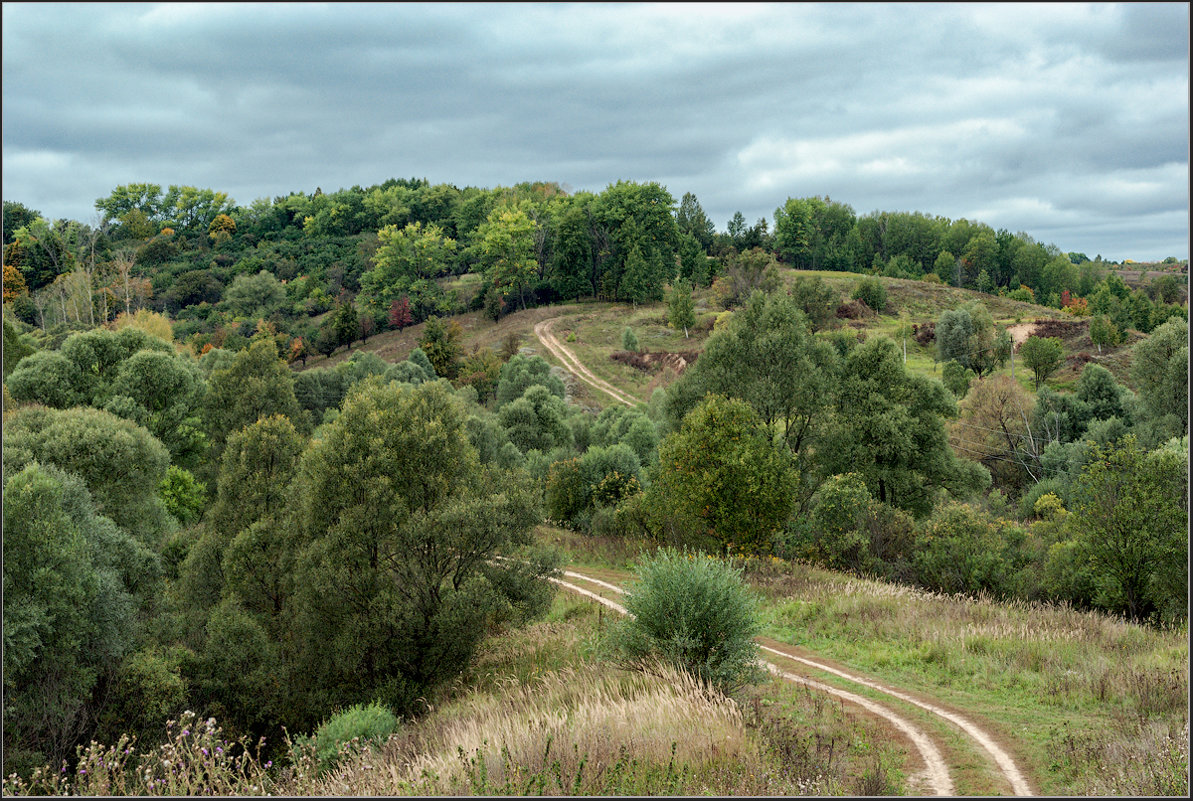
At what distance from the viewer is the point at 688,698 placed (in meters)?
9.01

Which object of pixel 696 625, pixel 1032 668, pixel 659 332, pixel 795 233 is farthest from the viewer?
pixel 795 233

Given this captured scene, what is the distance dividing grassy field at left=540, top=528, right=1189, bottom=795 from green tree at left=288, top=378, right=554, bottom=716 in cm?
672

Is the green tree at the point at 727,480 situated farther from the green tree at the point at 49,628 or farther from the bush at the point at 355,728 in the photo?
the green tree at the point at 49,628

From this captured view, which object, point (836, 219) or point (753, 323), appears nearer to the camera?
point (753, 323)

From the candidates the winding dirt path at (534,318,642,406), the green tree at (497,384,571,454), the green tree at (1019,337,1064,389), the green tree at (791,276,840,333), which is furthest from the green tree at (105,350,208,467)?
the green tree at (1019,337,1064,389)

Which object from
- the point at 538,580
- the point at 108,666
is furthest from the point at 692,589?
the point at 108,666

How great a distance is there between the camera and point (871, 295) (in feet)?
315

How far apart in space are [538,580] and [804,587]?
7618mm

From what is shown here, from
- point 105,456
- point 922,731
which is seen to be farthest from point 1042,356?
point 105,456

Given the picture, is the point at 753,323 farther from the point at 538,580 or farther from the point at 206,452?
the point at 206,452

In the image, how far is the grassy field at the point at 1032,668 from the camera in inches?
343

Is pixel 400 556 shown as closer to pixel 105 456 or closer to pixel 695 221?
pixel 105 456

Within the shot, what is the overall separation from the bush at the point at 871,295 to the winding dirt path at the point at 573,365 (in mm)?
39462

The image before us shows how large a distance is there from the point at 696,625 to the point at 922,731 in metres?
3.46
